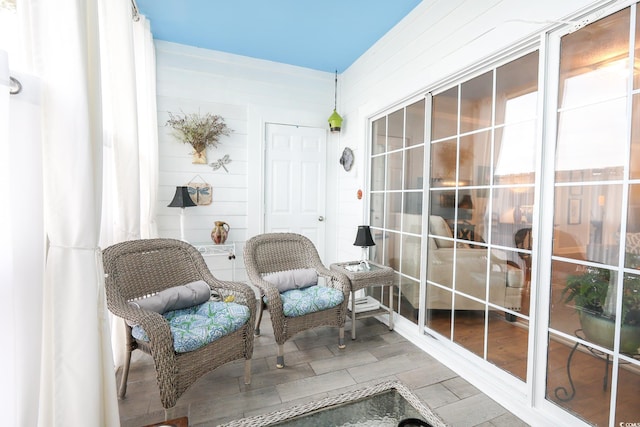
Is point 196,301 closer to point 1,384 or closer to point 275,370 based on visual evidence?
point 275,370

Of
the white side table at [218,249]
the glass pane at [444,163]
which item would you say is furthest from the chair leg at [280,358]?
the glass pane at [444,163]

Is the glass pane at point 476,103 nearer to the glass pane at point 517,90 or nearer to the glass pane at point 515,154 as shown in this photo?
the glass pane at point 517,90

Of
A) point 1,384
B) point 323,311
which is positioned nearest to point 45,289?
point 1,384

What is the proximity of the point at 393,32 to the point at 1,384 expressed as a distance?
11.3 feet

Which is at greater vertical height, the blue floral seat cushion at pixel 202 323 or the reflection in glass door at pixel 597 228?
the reflection in glass door at pixel 597 228

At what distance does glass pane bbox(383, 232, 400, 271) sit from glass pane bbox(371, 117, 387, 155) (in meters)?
0.96

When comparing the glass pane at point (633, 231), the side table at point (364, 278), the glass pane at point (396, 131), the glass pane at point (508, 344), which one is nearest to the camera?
the glass pane at point (633, 231)

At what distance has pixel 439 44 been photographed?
2.26 meters

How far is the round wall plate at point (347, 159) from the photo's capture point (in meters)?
3.55

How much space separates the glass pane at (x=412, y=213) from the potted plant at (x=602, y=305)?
47.4 inches

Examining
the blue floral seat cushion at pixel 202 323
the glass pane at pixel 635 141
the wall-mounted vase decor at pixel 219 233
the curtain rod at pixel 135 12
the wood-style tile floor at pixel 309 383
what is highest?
the curtain rod at pixel 135 12

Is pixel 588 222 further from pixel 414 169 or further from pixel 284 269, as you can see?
pixel 284 269

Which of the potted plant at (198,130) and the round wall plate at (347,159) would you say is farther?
the round wall plate at (347,159)

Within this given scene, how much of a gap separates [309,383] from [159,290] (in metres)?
1.24
